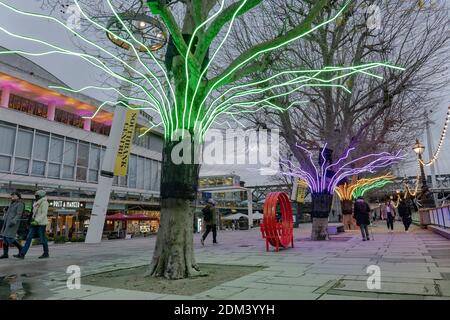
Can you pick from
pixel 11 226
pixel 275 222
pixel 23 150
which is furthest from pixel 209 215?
pixel 23 150

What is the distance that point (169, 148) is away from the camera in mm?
6906

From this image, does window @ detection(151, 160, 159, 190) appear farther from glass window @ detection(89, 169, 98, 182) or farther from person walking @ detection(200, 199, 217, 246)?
person walking @ detection(200, 199, 217, 246)

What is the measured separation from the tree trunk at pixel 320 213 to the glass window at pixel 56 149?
55.8 ft

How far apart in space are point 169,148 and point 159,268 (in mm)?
2251

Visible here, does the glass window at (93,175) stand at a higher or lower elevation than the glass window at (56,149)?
lower

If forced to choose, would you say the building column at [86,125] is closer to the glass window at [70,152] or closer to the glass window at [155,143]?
the glass window at [70,152]

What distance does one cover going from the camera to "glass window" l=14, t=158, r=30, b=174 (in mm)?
20641

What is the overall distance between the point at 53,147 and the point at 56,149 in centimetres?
27

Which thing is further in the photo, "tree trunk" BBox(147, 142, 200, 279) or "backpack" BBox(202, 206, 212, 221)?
"backpack" BBox(202, 206, 212, 221)

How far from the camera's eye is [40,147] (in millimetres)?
22234

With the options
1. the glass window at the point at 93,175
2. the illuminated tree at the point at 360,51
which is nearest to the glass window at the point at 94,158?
the glass window at the point at 93,175

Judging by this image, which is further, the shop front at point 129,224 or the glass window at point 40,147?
the shop front at point 129,224

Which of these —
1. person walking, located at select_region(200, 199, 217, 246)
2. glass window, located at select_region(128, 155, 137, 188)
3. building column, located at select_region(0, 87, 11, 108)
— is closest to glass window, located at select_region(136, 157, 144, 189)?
glass window, located at select_region(128, 155, 137, 188)

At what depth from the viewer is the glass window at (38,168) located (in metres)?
21.7
